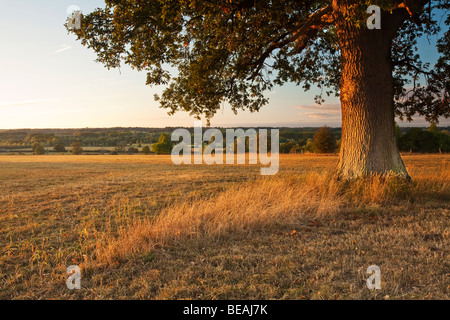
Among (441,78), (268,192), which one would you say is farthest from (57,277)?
(441,78)

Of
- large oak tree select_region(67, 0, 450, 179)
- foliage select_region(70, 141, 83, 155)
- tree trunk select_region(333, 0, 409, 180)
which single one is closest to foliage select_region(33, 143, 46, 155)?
foliage select_region(70, 141, 83, 155)

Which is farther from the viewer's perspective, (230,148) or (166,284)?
(230,148)

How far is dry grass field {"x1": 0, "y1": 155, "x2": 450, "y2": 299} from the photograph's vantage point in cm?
422

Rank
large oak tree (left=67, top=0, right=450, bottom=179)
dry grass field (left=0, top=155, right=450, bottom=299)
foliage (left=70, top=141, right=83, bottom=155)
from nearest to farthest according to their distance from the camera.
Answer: dry grass field (left=0, top=155, right=450, bottom=299), large oak tree (left=67, top=0, right=450, bottom=179), foliage (left=70, top=141, right=83, bottom=155)

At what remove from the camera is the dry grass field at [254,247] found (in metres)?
4.22

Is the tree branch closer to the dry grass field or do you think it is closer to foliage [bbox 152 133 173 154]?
the dry grass field

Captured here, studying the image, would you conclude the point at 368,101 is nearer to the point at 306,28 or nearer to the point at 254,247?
the point at 306,28

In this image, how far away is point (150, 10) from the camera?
10.3 metres

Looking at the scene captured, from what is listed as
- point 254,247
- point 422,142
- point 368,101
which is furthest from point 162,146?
point 254,247

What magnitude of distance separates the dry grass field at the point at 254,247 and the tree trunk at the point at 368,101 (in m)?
0.85

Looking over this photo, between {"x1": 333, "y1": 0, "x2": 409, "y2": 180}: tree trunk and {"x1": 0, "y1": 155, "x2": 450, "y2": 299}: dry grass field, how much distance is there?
2.78 ft

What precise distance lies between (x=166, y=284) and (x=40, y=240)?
13.4 ft

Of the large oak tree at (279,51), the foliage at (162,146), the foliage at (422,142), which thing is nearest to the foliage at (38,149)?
the foliage at (162,146)

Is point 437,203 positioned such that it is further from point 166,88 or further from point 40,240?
point 166,88
